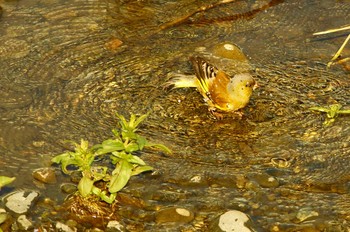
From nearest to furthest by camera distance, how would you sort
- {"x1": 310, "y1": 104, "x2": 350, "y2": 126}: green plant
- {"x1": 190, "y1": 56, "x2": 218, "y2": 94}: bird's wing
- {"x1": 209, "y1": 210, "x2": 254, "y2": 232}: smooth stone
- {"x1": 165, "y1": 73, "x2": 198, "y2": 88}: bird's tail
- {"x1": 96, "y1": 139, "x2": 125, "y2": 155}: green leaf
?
1. {"x1": 96, "y1": 139, "x2": 125, "y2": 155}: green leaf
2. {"x1": 209, "y1": 210, "x2": 254, "y2": 232}: smooth stone
3. {"x1": 310, "y1": 104, "x2": 350, "y2": 126}: green plant
4. {"x1": 190, "y1": 56, "x2": 218, "y2": 94}: bird's wing
5. {"x1": 165, "y1": 73, "x2": 198, "y2": 88}: bird's tail

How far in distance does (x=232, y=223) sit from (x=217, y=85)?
6.67 feet

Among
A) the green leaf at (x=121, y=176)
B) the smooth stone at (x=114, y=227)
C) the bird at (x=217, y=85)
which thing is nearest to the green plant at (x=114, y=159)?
the green leaf at (x=121, y=176)

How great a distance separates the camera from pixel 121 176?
17.7 ft

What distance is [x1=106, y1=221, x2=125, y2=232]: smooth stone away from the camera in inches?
222

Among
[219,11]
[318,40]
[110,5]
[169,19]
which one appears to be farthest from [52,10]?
[318,40]

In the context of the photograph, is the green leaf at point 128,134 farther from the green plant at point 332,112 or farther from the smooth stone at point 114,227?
the green plant at point 332,112

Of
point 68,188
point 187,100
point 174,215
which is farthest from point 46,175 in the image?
point 187,100

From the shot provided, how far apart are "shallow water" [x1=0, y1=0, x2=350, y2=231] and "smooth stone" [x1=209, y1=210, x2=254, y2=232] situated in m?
0.12

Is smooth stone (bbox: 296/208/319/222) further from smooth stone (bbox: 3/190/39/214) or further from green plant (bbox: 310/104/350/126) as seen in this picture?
smooth stone (bbox: 3/190/39/214)

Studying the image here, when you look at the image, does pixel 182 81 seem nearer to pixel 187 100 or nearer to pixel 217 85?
pixel 187 100

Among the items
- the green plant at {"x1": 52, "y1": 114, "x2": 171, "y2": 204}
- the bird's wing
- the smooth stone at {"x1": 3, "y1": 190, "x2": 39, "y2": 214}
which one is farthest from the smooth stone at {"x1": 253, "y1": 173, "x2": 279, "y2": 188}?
the smooth stone at {"x1": 3, "y1": 190, "x2": 39, "y2": 214}

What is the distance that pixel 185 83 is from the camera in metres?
7.53

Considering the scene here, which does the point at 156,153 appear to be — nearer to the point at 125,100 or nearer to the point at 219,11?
the point at 125,100

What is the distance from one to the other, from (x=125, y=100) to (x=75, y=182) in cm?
137
